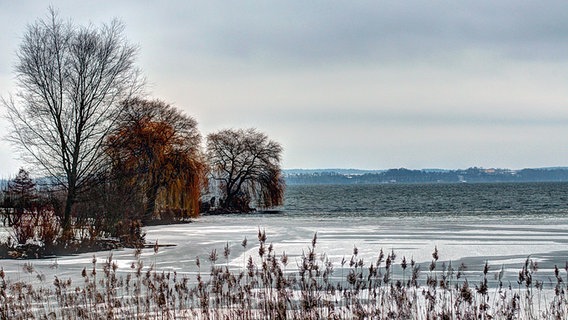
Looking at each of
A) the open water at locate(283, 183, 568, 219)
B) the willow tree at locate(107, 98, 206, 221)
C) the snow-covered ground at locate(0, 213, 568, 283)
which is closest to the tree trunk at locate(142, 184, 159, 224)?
the willow tree at locate(107, 98, 206, 221)

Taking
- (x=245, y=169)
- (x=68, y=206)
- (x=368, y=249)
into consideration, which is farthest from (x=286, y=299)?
(x=245, y=169)

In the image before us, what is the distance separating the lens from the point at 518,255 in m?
18.0

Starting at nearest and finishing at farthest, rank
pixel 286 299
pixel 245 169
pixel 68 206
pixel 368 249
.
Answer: pixel 286 299
pixel 368 249
pixel 68 206
pixel 245 169

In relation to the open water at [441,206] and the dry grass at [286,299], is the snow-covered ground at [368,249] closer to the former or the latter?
the dry grass at [286,299]

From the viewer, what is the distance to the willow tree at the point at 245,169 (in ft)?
194

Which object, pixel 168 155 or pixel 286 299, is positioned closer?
pixel 286 299

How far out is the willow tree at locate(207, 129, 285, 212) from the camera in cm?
5916

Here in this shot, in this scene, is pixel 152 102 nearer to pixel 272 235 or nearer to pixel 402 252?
pixel 272 235

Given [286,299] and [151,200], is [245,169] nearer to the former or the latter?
[151,200]

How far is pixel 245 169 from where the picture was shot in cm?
6084

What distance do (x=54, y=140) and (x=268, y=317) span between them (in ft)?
59.5

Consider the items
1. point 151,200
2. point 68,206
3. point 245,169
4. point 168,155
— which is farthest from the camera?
point 245,169

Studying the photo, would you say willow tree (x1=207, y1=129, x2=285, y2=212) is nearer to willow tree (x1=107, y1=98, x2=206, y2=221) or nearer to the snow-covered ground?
willow tree (x1=107, y1=98, x2=206, y2=221)

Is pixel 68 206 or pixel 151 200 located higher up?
pixel 151 200
